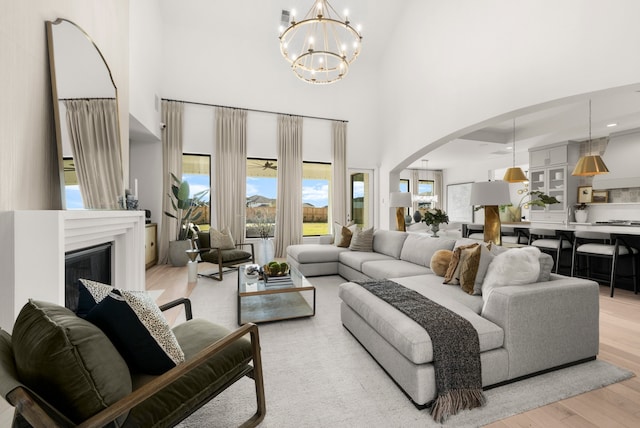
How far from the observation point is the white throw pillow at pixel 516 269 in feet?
6.40

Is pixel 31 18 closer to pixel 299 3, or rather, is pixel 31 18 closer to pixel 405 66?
pixel 299 3

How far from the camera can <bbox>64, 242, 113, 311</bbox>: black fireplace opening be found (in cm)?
230

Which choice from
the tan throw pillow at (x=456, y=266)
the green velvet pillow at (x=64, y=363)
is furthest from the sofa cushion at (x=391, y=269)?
the green velvet pillow at (x=64, y=363)

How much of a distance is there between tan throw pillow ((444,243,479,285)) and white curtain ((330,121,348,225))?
431cm

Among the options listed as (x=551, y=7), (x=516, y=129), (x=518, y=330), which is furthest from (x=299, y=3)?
(x=518, y=330)

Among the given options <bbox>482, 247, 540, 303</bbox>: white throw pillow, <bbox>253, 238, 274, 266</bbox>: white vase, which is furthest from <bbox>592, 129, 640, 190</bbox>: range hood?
<bbox>253, 238, 274, 266</bbox>: white vase

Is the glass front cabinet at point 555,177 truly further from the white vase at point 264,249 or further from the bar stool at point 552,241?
the white vase at point 264,249

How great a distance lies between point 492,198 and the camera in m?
2.74

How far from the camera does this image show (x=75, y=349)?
2.72ft

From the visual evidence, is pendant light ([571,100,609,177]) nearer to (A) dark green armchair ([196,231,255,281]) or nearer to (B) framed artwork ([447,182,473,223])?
(A) dark green armchair ([196,231,255,281])

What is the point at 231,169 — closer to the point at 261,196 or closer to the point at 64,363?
the point at 261,196

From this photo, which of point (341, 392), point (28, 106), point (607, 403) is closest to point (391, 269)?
point (341, 392)

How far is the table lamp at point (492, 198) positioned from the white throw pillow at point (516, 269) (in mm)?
774

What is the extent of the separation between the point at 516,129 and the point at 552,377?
5917 millimetres
